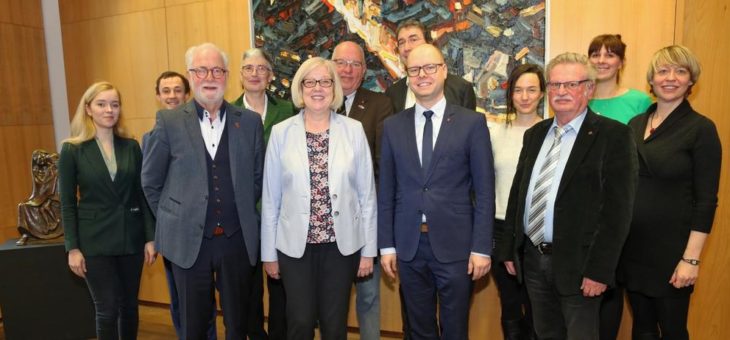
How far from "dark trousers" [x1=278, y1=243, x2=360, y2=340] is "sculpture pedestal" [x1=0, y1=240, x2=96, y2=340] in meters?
2.11

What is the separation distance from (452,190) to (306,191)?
2.20 ft

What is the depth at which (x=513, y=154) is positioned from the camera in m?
2.48

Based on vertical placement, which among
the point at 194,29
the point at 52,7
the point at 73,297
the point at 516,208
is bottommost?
the point at 73,297

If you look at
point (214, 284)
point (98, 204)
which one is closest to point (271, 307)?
point (214, 284)

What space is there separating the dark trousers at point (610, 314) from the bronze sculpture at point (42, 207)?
3649 millimetres

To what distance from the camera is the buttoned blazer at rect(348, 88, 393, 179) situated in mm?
2641

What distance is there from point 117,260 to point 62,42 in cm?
342

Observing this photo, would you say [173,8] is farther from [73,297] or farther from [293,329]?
[293,329]

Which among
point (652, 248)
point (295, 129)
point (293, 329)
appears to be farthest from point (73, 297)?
point (652, 248)

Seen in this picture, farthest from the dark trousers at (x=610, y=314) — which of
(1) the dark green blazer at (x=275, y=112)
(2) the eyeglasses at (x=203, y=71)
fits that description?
(2) the eyeglasses at (x=203, y=71)

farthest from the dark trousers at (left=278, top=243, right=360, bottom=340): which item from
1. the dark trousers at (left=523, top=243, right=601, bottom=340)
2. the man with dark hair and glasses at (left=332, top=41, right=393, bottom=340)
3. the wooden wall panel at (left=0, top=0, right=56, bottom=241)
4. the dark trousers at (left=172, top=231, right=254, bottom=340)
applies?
the wooden wall panel at (left=0, top=0, right=56, bottom=241)

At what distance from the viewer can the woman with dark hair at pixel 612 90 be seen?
2.58 m

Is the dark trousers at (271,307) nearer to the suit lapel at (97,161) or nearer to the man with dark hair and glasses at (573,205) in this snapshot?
the suit lapel at (97,161)

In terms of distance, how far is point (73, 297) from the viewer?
341 centimetres
